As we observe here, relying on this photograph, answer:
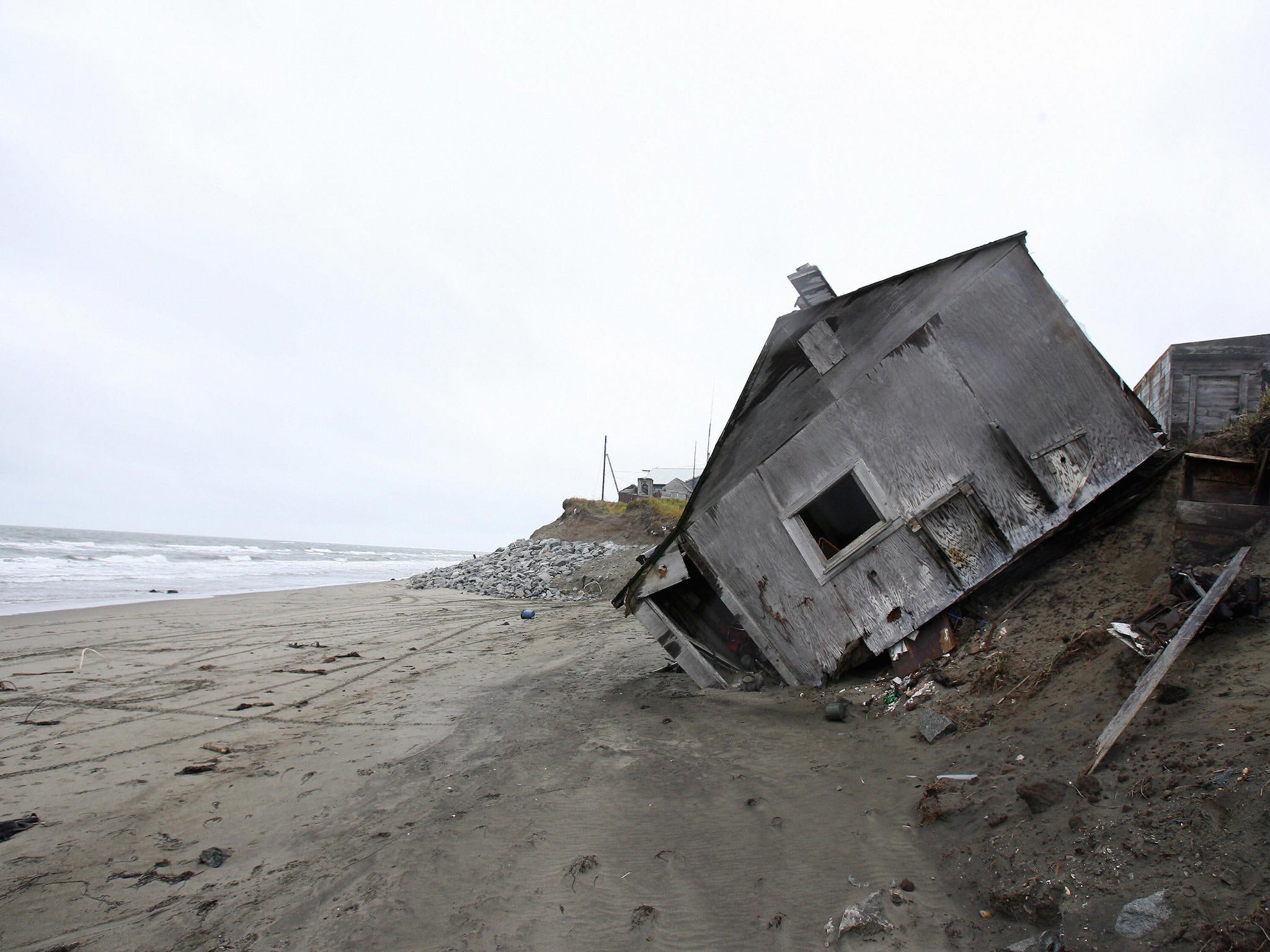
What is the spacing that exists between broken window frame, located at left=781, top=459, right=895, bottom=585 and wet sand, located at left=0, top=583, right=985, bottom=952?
5.01 feet

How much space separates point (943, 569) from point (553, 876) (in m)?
5.00

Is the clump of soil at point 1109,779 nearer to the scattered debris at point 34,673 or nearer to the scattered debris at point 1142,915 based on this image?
the scattered debris at point 1142,915

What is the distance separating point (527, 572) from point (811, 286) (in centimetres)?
1924

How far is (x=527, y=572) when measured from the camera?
83.1ft

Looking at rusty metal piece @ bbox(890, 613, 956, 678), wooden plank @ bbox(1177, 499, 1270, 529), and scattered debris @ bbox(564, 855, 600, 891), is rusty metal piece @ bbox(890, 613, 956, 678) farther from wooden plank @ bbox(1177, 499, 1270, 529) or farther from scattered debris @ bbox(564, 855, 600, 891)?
scattered debris @ bbox(564, 855, 600, 891)

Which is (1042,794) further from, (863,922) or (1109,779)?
(863,922)

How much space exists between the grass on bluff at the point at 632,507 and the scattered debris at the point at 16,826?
76.2 ft

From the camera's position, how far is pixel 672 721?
6879 mm

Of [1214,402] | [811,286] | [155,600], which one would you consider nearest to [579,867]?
[811,286]

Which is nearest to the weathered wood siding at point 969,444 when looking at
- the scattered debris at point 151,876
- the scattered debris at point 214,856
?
the scattered debris at point 214,856

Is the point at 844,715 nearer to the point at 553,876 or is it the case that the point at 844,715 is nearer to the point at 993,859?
the point at 993,859

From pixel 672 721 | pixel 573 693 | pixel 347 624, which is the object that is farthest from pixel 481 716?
pixel 347 624

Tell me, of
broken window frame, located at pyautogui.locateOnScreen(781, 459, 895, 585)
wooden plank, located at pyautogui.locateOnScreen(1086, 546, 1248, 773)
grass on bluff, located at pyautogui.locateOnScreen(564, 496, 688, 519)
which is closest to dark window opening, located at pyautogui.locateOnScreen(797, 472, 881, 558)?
broken window frame, located at pyautogui.locateOnScreen(781, 459, 895, 585)

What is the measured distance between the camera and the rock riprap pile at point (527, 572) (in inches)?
917
